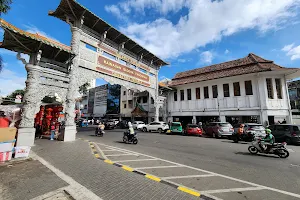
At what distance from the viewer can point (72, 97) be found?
36.5 ft

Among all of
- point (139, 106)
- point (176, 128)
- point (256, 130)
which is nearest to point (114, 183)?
point (256, 130)

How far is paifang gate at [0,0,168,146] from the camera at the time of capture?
8.91 meters

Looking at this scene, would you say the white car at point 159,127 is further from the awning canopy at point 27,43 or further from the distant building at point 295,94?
the distant building at point 295,94

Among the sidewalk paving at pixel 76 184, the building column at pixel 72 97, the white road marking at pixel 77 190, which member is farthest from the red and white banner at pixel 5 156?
the building column at pixel 72 97

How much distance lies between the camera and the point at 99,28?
13.5 m

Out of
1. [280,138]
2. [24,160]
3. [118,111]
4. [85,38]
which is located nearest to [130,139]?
[24,160]

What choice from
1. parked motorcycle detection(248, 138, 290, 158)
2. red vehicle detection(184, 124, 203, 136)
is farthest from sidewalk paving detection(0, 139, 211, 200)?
red vehicle detection(184, 124, 203, 136)

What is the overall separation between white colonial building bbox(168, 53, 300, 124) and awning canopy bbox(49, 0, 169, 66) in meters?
10.0

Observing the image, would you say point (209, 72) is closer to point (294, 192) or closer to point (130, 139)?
point (130, 139)

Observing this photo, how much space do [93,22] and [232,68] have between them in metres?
18.5

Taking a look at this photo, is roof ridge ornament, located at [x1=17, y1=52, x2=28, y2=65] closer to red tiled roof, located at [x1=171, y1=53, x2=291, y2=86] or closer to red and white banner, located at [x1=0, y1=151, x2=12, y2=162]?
red and white banner, located at [x1=0, y1=151, x2=12, y2=162]

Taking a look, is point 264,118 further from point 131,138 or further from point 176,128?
point 131,138

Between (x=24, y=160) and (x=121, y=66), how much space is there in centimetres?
1186

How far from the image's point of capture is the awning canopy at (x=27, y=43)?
800 cm
